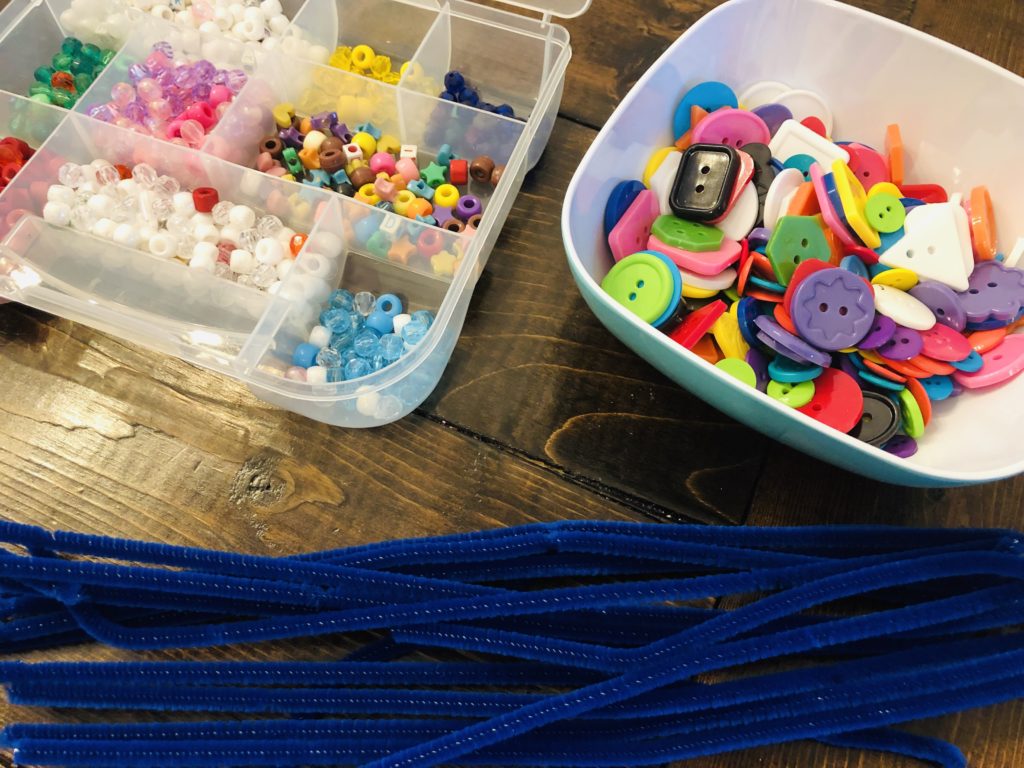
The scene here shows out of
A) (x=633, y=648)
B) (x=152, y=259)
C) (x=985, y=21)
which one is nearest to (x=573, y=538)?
(x=633, y=648)

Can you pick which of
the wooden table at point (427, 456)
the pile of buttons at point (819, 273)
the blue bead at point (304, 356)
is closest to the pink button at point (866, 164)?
the pile of buttons at point (819, 273)

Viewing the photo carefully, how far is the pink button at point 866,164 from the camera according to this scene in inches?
24.8

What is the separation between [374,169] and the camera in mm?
710

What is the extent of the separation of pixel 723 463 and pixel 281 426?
336mm

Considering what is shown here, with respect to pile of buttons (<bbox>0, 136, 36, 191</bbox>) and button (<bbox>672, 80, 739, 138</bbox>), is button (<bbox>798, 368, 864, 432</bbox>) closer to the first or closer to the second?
button (<bbox>672, 80, 739, 138</bbox>)

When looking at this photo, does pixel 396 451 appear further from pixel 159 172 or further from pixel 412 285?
pixel 159 172

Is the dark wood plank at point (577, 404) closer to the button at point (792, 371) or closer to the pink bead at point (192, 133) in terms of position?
the button at point (792, 371)

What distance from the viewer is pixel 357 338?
25.7 inches

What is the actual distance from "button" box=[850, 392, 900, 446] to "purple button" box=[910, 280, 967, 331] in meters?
0.08

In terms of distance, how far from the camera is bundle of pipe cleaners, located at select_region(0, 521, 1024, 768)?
0.51 metres

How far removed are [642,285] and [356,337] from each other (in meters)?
0.23

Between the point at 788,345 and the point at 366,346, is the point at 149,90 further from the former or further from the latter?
the point at 788,345

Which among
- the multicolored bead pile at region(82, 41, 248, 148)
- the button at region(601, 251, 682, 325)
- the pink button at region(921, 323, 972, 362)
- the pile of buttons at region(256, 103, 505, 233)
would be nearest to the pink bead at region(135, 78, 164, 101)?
the multicolored bead pile at region(82, 41, 248, 148)

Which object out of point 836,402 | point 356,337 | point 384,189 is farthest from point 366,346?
point 836,402
